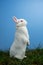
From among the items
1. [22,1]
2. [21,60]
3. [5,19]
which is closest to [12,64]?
[21,60]

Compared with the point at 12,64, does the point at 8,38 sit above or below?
above

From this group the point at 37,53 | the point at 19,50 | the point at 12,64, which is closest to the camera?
the point at 12,64

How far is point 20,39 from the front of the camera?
2.72 metres

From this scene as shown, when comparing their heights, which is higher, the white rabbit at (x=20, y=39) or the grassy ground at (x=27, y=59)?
the white rabbit at (x=20, y=39)

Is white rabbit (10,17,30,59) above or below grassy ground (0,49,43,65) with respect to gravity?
above

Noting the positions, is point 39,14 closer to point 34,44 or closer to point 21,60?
point 34,44

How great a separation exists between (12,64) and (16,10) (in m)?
0.89

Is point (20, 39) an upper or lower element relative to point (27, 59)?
upper

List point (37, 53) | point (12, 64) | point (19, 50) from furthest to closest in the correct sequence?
point (37, 53)
point (19, 50)
point (12, 64)

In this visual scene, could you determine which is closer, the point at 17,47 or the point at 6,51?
the point at 17,47

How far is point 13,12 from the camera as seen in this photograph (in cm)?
314

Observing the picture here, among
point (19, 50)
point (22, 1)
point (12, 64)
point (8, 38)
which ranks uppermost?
point (22, 1)

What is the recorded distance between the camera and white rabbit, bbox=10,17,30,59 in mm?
2709

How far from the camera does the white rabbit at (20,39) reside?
271cm
